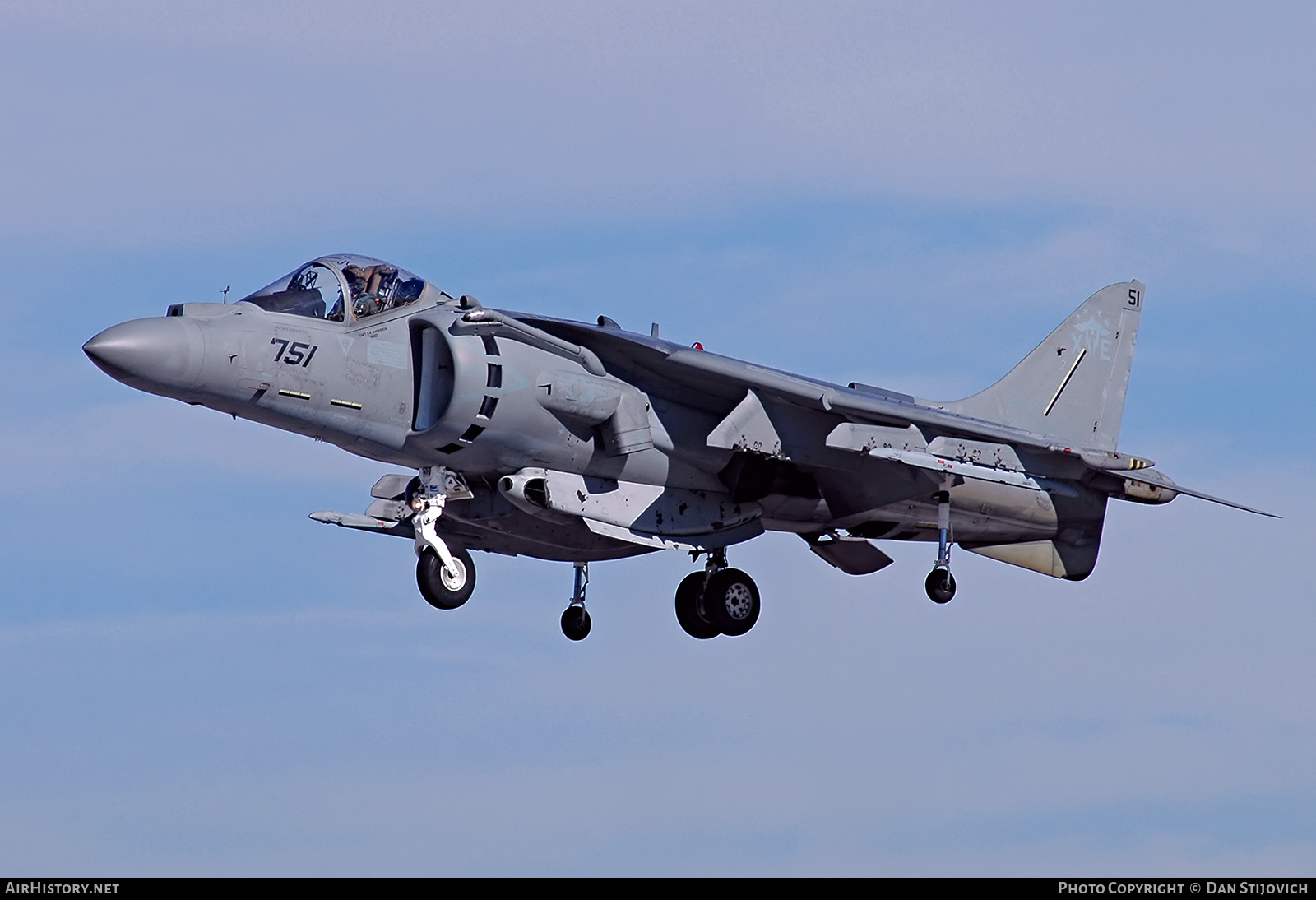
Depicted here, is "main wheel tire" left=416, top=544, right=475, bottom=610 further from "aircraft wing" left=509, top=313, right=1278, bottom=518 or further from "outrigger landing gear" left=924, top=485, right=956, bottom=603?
"outrigger landing gear" left=924, top=485, right=956, bottom=603

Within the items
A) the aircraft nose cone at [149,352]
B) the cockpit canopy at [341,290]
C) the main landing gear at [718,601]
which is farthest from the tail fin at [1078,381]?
the aircraft nose cone at [149,352]

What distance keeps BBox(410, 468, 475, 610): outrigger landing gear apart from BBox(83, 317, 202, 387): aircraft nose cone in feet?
8.97

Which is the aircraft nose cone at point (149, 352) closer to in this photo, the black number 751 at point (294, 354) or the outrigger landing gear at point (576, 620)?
the black number 751 at point (294, 354)

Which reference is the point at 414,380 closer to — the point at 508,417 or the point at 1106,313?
the point at 508,417

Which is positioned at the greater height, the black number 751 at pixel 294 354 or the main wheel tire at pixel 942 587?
the black number 751 at pixel 294 354

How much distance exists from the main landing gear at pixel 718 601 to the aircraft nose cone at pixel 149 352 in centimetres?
600

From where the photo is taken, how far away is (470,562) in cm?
1914

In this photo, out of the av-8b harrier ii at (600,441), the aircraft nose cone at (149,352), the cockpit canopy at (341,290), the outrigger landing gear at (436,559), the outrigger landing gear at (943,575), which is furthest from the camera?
the outrigger landing gear at (943,575)

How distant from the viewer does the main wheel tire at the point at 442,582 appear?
62.0ft

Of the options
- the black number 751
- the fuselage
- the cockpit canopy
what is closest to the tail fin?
the fuselage

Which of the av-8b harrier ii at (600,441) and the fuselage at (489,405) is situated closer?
the fuselage at (489,405)

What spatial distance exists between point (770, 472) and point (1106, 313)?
571 cm

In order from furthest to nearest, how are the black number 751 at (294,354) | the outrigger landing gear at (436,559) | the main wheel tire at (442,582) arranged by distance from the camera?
the main wheel tire at (442,582)
the outrigger landing gear at (436,559)
the black number 751 at (294,354)

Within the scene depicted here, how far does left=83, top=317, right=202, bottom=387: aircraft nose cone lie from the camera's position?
16328 mm
